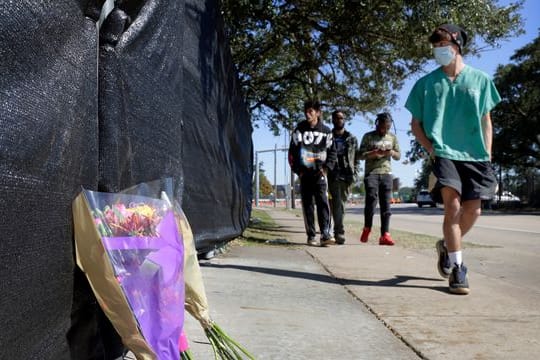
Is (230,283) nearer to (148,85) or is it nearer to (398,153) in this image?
(148,85)

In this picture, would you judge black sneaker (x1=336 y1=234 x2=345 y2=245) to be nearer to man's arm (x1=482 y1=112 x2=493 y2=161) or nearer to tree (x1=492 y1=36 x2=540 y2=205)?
man's arm (x1=482 y1=112 x2=493 y2=161)

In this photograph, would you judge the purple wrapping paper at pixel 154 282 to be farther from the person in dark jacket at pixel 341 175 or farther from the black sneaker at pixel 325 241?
the person in dark jacket at pixel 341 175

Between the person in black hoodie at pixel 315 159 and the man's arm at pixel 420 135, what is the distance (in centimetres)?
299

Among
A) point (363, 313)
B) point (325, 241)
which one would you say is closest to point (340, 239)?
point (325, 241)

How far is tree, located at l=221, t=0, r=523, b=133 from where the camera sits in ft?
26.6

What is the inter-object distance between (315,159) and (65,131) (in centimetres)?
580

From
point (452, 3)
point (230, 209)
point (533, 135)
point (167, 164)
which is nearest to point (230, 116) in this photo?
point (230, 209)

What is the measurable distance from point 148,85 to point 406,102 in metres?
2.67

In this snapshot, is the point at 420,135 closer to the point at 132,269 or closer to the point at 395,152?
the point at 132,269

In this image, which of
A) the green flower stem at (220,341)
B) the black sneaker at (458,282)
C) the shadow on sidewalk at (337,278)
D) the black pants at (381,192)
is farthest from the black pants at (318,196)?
the green flower stem at (220,341)

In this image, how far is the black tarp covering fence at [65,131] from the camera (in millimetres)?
1254

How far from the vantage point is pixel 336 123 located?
26.6 feet

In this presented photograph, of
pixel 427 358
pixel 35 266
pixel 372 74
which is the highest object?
pixel 372 74

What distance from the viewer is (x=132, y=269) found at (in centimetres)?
155
